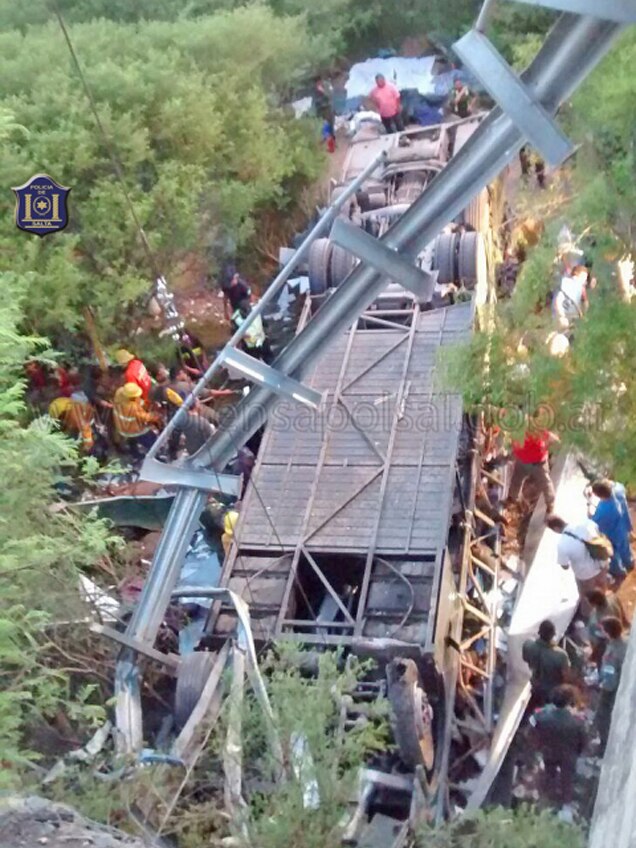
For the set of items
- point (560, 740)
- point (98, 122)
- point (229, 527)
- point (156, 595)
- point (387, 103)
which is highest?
point (387, 103)

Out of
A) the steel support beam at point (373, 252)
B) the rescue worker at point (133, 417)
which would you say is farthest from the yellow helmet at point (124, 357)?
the steel support beam at point (373, 252)

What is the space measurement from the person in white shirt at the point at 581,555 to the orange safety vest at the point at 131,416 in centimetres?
375

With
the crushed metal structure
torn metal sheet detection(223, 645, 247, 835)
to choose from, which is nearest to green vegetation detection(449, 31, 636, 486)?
the crushed metal structure

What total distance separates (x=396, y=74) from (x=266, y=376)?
29.2ft

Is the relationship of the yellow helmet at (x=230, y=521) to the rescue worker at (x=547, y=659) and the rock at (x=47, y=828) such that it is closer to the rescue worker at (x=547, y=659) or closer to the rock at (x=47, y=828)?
the rescue worker at (x=547, y=659)

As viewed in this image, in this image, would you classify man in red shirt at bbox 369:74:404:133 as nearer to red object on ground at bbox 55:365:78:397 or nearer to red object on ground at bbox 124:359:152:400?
red object on ground at bbox 124:359:152:400

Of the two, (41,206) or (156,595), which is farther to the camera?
(41,206)

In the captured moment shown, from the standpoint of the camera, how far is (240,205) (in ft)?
32.4

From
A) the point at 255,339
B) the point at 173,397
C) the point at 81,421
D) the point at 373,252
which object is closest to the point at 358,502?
the point at 173,397

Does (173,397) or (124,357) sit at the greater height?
(124,357)

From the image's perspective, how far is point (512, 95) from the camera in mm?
3643

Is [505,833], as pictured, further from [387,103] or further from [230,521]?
[387,103]

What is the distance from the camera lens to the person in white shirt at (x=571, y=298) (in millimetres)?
5277

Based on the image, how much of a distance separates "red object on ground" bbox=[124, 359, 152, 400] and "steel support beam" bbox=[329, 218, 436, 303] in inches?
168
